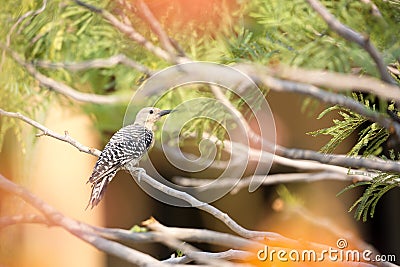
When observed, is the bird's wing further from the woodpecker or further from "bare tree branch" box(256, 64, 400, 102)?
"bare tree branch" box(256, 64, 400, 102)

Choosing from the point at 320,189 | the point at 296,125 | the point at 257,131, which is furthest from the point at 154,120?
the point at 320,189

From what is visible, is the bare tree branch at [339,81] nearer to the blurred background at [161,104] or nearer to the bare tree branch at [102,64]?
the blurred background at [161,104]

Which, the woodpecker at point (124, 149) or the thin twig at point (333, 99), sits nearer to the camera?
the thin twig at point (333, 99)

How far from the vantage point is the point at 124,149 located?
927mm

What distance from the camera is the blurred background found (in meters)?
0.58

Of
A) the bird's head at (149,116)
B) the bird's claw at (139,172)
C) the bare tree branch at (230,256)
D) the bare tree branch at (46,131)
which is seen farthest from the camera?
the bird's head at (149,116)

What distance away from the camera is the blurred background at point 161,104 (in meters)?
0.58

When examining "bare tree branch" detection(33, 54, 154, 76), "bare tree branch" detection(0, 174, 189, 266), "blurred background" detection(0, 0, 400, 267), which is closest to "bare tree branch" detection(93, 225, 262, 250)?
"bare tree branch" detection(0, 174, 189, 266)

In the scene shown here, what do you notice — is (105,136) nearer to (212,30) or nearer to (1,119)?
(1,119)

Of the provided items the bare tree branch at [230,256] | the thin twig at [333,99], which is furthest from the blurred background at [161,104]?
the bare tree branch at [230,256]

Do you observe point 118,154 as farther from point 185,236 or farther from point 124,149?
point 185,236

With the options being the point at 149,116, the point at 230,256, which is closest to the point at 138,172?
the point at 149,116

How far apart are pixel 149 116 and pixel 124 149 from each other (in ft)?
0.18

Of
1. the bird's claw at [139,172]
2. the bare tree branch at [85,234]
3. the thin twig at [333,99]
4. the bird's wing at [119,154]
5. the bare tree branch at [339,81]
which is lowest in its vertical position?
the bare tree branch at [85,234]
